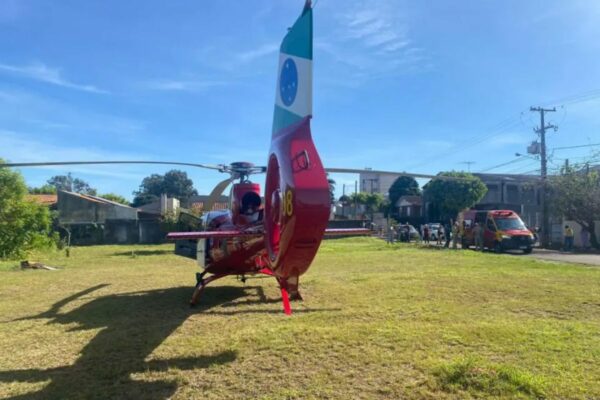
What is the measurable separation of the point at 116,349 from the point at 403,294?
20.5 feet

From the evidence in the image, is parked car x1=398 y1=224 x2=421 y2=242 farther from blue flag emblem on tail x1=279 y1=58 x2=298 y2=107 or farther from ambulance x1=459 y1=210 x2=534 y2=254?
blue flag emblem on tail x1=279 y1=58 x2=298 y2=107

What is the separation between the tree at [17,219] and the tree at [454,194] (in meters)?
44.0

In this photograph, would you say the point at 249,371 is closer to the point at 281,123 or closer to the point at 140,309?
the point at 281,123

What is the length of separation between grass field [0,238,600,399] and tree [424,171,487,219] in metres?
45.5

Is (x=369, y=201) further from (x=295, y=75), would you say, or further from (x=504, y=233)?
(x=295, y=75)

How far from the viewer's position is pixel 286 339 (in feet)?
21.8

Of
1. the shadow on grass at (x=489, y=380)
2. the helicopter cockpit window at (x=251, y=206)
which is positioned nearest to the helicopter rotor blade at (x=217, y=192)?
the helicopter cockpit window at (x=251, y=206)

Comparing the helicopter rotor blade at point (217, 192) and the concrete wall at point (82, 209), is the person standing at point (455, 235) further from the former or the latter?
the concrete wall at point (82, 209)

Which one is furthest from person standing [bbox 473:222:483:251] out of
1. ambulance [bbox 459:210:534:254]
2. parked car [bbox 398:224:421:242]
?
parked car [bbox 398:224:421:242]

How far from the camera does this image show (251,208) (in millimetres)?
8984

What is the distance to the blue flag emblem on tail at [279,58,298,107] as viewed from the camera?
18.7 ft

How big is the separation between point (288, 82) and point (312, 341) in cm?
369

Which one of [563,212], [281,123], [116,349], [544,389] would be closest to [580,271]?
[544,389]

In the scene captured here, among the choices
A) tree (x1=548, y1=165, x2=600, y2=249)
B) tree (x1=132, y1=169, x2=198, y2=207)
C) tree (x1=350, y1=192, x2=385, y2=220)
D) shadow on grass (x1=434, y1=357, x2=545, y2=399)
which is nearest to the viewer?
shadow on grass (x1=434, y1=357, x2=545, y2=399)
